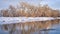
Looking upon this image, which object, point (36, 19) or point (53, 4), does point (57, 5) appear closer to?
point (53, 4)

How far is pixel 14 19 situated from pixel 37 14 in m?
0.27

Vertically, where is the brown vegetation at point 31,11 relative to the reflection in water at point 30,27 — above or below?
above

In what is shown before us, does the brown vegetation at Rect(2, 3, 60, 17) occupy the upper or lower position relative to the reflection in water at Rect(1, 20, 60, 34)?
upper

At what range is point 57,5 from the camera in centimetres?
202

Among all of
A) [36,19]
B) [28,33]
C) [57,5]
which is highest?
[57,5]

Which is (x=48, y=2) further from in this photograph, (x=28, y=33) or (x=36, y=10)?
(x=28, y=33)

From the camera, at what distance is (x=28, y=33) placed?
2016 millimetres

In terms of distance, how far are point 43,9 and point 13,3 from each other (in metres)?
0.35

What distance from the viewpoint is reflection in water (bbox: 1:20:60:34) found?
6.60 ft

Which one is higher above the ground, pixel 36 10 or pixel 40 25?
pixel 36 10

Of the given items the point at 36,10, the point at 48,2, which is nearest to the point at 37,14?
the point at 36,10

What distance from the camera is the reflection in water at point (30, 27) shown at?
201 centimetres

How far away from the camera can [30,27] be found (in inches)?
80.0

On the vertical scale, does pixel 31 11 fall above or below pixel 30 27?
above
